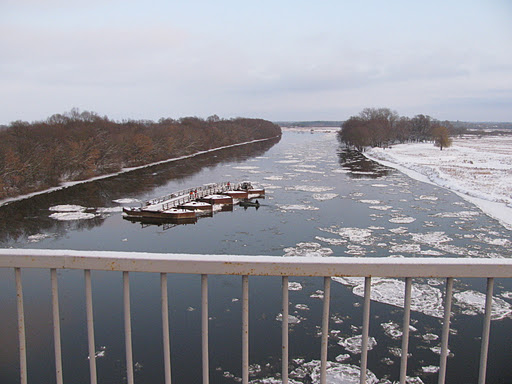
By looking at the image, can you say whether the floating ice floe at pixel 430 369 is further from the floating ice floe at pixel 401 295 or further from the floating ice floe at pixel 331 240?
the floating ice floe at pixel 331 240

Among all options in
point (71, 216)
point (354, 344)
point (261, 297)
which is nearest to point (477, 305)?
point (354, 344)

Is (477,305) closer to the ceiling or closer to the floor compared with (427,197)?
closer to the floor

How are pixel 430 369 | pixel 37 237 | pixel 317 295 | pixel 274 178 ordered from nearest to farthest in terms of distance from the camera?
pixel 430 369 → pixel 317 295 → pixel 37 237 → pixel 274 178

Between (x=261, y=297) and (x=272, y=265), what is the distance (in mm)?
11332

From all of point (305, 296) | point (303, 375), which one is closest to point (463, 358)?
point (303, 375)

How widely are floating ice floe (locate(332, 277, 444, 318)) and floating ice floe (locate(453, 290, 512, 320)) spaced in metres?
0.59

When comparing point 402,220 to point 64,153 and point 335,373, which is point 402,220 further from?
point 64,153

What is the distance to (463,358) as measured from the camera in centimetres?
953

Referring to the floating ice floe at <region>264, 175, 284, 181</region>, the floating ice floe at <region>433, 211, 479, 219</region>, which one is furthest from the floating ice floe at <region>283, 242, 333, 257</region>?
the floating ice floe at <region>264, 175, 284, 181</region>

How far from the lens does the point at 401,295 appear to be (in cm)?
1301

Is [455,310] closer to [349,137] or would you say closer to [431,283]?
[431,283]

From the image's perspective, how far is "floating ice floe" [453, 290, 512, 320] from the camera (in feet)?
38.1

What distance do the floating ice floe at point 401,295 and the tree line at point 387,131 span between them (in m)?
68.7

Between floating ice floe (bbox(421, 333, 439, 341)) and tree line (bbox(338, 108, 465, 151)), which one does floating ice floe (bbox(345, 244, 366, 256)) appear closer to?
floating ice floe (bbox(421, 333, 439, 341))
